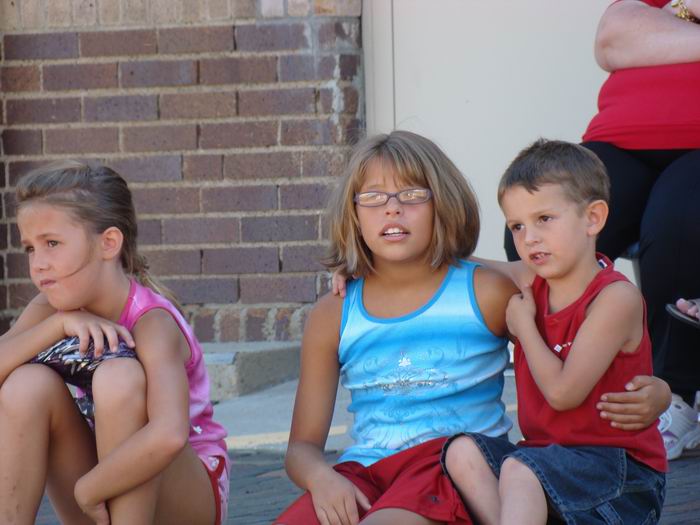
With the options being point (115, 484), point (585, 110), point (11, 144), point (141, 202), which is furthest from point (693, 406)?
point (11, 144)

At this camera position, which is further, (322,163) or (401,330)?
(322,163)

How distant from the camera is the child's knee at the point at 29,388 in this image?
9.80ft

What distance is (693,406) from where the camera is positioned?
13.5ft

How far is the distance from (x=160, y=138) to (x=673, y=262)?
2340mm

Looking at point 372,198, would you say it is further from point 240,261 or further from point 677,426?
point 240,261

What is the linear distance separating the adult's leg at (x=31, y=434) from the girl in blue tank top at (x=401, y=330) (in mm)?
543

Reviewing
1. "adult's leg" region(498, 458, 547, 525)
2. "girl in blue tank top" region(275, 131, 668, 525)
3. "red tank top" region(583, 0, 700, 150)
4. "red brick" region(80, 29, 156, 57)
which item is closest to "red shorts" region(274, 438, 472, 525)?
"girl in blue tank top" region(275, 131, 668, 525)

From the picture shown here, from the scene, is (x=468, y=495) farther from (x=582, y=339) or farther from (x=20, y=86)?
(x=20, y=86)

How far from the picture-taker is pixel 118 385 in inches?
116

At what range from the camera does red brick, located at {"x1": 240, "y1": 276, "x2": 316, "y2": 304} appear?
17.7 ft

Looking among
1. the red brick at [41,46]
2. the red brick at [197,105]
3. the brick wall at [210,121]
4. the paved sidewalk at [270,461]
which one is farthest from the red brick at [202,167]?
the paved sidewalk at [270,461]

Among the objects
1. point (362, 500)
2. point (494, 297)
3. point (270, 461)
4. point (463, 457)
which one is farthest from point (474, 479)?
point (270, 461)

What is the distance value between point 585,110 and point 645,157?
1.34m

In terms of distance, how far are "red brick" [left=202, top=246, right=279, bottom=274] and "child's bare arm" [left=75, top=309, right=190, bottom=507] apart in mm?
2350
